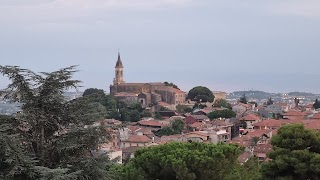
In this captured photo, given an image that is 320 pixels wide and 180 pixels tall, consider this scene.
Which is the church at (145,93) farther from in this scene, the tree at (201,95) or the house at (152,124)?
the house at (152,124)

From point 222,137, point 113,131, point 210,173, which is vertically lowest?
point 222,137

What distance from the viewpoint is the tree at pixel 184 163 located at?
1179cm

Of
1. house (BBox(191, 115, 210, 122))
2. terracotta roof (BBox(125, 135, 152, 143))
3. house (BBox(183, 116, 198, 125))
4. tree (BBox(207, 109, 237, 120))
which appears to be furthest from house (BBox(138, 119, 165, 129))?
terracotta roof (BBox(125, 135, 152, 143))

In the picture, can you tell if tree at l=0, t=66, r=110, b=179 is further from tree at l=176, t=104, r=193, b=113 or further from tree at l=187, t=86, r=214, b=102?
tree at l=187, t=86, r=214, b=102

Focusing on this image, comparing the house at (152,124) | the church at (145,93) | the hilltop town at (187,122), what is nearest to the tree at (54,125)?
the hilltop town at (187,122)

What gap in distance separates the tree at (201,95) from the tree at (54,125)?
69.9m

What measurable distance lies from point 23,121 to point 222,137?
120 ft

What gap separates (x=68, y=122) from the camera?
8.71 metres

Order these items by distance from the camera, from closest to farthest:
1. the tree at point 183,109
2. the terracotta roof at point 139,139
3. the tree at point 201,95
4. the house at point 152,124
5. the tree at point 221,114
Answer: the terracotta roof at point 139,139, the house at point 152,124, the tree at point 221,114, the tree at point 183,109, the tree at point 201,95

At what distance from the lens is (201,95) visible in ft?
261

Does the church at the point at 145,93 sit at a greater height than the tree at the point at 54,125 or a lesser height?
lesser

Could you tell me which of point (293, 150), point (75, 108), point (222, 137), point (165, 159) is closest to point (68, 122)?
point (75, 108)

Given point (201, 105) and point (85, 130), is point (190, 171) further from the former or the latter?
point (201, 105)

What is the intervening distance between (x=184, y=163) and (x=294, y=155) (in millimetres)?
2382
